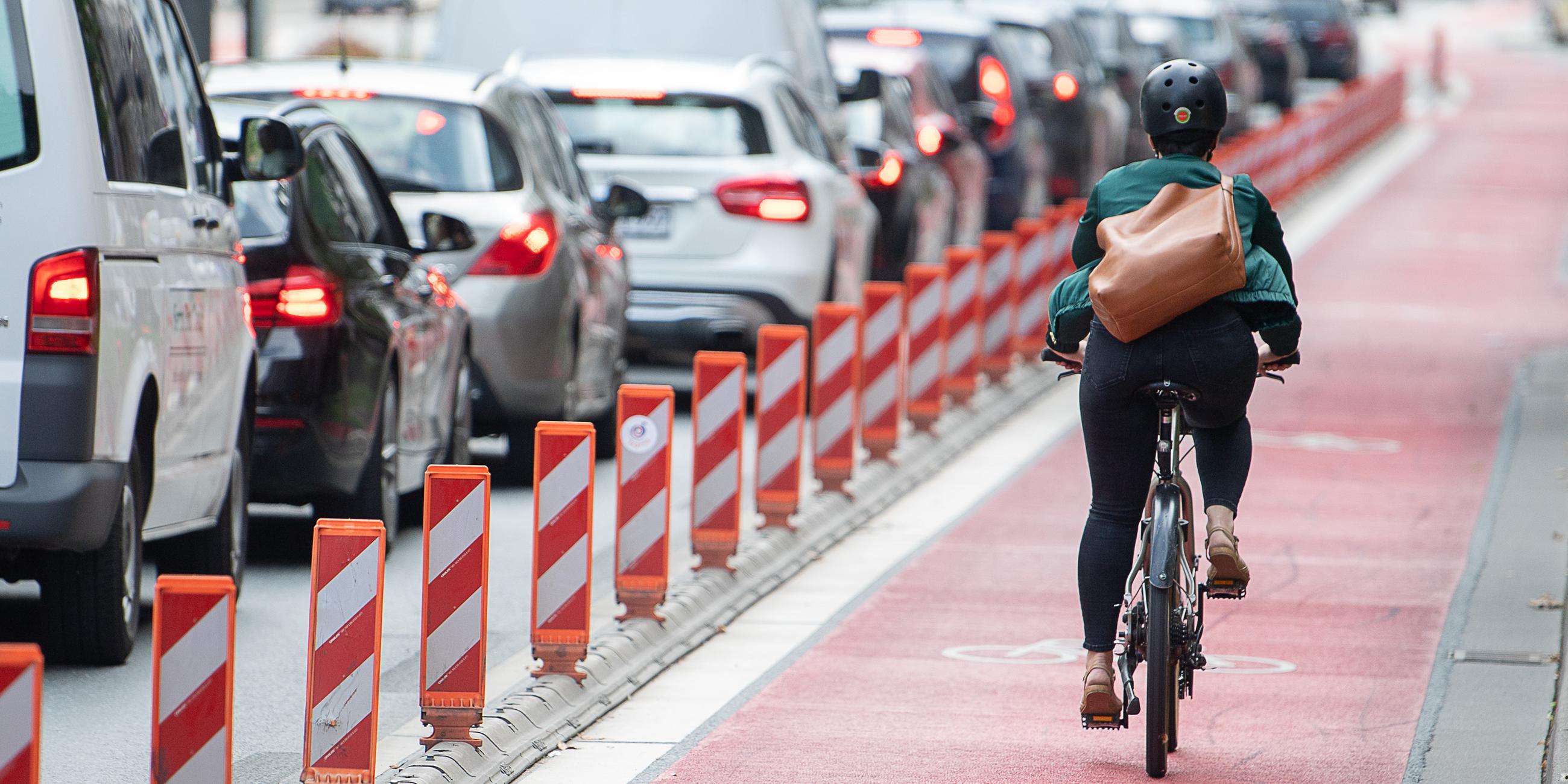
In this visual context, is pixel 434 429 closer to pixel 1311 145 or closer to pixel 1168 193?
pixel 1168 193

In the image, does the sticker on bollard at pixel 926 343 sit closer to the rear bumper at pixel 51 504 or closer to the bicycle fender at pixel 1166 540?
the rear bumper at pixel 51 504

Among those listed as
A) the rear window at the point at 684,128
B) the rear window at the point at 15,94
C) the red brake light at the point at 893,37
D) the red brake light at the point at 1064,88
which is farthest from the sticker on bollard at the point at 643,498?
the red brake light at the point at 1064,88

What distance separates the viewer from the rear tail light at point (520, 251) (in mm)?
11391

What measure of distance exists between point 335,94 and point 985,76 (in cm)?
1192

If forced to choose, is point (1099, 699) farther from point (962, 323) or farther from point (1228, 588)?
point (962, 323)

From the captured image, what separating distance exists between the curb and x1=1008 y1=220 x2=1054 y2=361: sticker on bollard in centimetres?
235

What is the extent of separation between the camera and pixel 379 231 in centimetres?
1032

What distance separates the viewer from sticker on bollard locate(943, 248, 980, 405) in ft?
Answer: 46.2

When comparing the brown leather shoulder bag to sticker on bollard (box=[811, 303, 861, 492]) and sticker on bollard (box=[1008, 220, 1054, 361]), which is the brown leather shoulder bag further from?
sticker on bollard (box=[1008, 220, 1054, 361])

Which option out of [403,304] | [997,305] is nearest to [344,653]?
[403,304]

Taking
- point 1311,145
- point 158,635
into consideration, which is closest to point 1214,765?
point 158,635

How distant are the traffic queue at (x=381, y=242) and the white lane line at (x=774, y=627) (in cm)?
137

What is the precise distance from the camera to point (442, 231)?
35.1 ft

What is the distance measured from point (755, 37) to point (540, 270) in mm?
6097
